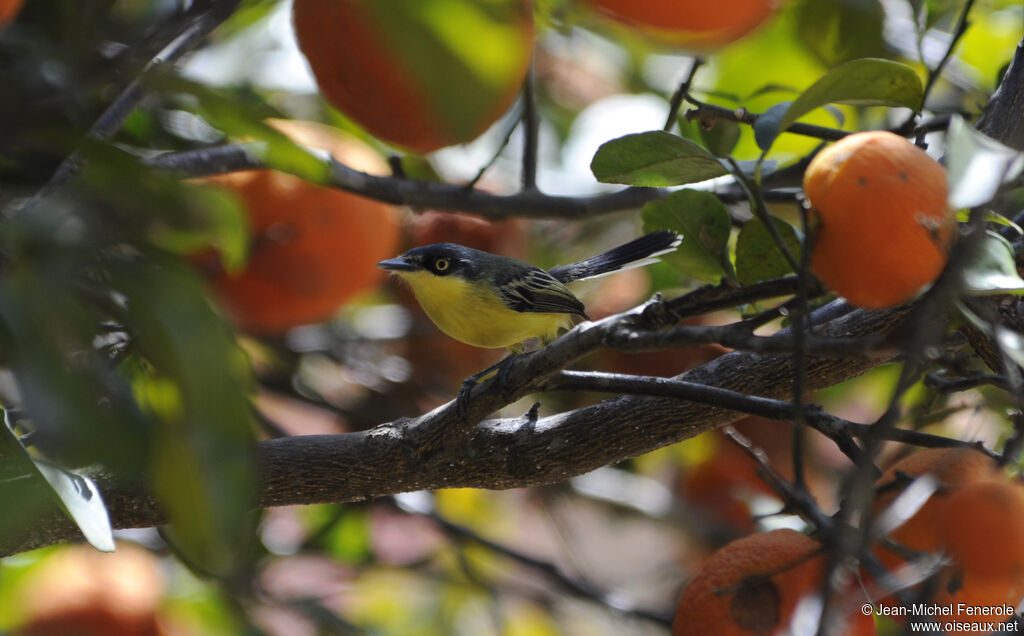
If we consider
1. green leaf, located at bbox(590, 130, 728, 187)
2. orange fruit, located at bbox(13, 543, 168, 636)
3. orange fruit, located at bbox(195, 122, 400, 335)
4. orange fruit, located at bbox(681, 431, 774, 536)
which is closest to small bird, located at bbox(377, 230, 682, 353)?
orange fruit, located at bbox(195, 122, 400, 335)

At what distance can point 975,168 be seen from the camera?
0.88 metres

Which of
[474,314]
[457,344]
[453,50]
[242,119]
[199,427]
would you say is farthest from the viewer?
[457,344]

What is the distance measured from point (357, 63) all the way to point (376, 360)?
1586 mm

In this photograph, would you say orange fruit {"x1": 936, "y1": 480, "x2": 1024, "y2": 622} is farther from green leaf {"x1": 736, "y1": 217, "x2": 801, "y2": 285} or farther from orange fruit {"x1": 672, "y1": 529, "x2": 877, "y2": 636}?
green leaf {"x1": 736, "y1": 217, "x2": 801, "y2": 285}

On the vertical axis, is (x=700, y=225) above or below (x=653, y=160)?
below

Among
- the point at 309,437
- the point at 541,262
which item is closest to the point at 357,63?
the point at 309,437

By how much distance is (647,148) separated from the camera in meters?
1.23

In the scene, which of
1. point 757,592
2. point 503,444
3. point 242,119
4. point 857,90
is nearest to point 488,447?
point 503,444

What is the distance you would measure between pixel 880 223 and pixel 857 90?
0.35 metres

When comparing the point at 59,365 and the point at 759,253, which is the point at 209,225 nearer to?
the point at 59,365

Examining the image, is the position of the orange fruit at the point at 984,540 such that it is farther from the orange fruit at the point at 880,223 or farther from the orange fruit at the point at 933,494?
the orange fruit at the point at 880,223

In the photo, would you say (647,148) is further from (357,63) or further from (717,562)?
(717,562)

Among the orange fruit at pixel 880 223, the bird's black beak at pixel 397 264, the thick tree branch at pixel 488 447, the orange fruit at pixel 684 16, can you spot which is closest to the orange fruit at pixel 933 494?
the thick tree branch at pixel 488 447

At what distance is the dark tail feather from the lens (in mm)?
2047
